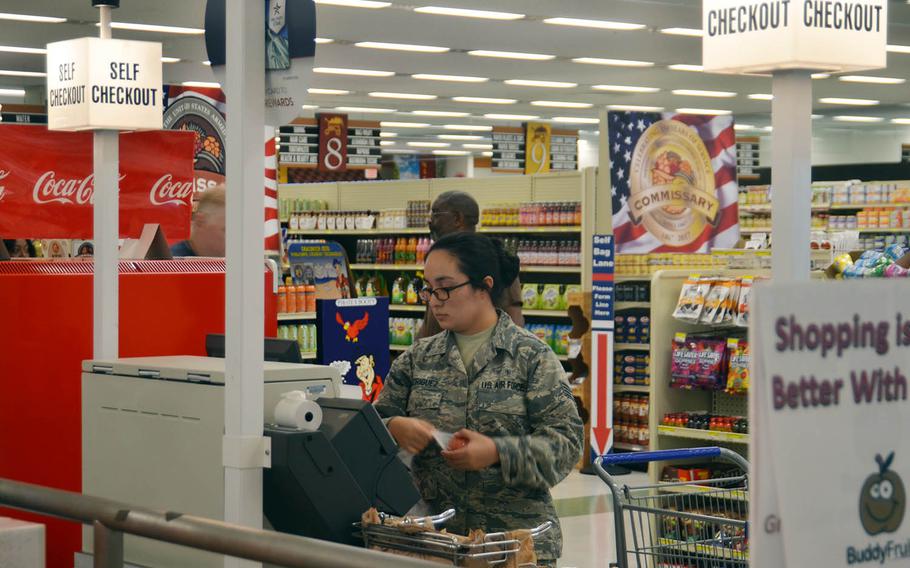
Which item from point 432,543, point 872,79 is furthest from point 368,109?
point 432,543

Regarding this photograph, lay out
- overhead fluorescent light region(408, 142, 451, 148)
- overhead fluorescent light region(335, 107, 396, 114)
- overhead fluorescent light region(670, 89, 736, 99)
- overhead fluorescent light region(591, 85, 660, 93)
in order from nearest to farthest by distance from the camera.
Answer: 1. overhead fluorescent light region(591, 85, 660, 93)
2. overhead fluorescent light region(670, 89, 736, 99)
3. overhead fluorescent light region(335, 107, 396, 114)
4. overhead fluorescent light region(408, 142, 451, 148)

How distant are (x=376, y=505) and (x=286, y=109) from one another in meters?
0.83

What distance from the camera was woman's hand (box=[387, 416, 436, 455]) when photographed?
3025 mm

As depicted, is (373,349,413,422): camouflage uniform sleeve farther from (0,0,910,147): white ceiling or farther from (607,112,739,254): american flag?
(0,0,910,147): white ceiling

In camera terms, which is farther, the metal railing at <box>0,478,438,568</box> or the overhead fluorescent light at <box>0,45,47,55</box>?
the overhead fluorescent light at <box>0,45,47,55</box>

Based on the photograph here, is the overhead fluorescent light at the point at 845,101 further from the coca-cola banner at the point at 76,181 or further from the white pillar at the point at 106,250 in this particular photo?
the white pillar at the point at 106,250

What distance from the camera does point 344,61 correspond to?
13891 millimetres

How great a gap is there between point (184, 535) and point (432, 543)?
0.59 meters

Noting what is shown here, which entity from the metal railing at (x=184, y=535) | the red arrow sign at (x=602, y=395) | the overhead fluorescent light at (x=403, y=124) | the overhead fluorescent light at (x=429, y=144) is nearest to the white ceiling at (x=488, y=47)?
the overhead fluorescent light at (x=403, y=124)

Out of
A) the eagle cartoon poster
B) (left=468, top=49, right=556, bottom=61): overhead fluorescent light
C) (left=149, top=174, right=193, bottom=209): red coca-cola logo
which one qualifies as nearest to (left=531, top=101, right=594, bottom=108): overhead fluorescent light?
(left=468, top=49, right=556, bottom=61): overhead fluorescent light

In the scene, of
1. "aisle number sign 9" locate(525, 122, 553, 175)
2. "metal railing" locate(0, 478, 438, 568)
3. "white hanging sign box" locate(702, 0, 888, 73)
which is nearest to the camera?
"metal railing" locate(0, 478, 438, 568)

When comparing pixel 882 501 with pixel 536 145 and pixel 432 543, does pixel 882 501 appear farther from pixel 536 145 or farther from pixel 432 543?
pixel 536 145

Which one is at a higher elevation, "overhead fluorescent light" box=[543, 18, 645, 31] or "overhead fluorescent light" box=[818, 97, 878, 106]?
"overhead fluorescent light" box=[818, 97, 878, 106]

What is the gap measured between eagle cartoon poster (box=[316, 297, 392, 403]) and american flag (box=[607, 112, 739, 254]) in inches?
68.6
